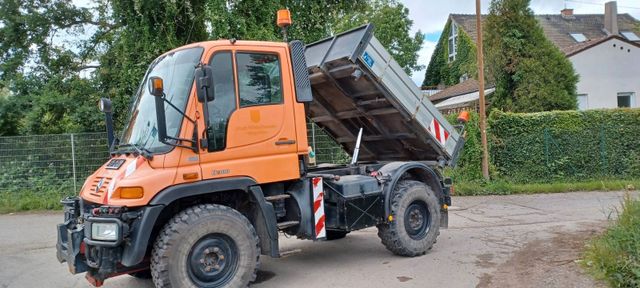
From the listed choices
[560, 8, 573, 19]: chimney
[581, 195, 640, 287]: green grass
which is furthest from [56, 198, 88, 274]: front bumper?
[560, 8, 573, 19]: chimney

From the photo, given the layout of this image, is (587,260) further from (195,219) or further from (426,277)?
(195,219)

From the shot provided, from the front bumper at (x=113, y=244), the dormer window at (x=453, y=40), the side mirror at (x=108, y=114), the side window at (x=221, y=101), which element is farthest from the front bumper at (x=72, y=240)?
the dormer window at (x=453, y=40)

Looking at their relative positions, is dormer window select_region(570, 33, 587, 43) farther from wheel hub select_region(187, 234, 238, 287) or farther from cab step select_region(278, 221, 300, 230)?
wheel hub select_region(187, 234, 238, 287)

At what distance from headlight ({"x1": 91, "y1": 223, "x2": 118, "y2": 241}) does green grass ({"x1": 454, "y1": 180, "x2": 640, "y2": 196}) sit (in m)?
10.6

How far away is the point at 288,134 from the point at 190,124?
117 cm

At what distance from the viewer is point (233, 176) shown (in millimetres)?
5395

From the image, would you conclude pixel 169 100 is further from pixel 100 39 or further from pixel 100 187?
pixel 100 39

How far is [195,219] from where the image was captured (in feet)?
16.4

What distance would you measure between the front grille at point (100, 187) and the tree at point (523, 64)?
1411 centimetres

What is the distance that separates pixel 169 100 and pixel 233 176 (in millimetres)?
993

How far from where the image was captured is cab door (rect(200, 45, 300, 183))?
5336 millimetres

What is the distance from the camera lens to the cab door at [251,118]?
210 inches

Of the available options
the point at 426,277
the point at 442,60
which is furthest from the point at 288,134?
the point at 442,60

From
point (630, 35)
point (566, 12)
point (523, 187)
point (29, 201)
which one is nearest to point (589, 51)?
point (523, 187)
